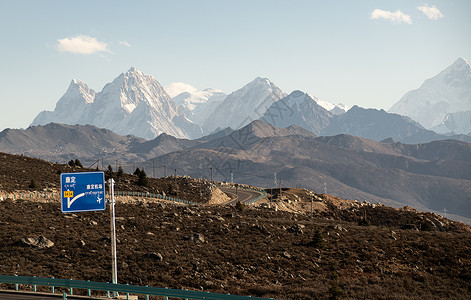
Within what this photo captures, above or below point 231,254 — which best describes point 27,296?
above

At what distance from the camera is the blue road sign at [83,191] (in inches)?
1299

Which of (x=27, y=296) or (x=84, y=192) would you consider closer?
(x=27, y=296)

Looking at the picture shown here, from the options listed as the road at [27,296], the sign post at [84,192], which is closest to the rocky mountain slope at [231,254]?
the road at [27,296]

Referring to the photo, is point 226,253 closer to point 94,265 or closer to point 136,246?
point 136,246

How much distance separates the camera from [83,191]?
109 ft

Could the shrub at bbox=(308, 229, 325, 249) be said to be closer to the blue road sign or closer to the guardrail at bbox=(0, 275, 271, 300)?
the guardrail at bbox=(0, 275, 271, 300)

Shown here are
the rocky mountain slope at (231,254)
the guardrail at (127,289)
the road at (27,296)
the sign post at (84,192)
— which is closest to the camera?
the guardrail at (127,289)

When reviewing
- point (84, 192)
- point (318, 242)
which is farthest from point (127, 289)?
point (318, 242)

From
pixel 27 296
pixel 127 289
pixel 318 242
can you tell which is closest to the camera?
pixel 127 289

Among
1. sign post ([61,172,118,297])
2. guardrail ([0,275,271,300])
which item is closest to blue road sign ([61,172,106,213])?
sign post ([61,172,118,297])

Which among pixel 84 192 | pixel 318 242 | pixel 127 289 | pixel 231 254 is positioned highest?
pixel 84 192

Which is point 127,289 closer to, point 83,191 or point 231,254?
point 83,191

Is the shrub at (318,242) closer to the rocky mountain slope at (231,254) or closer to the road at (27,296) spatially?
the rocky mountain slope at (231,254)

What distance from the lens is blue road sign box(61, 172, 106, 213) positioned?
1299 inches
